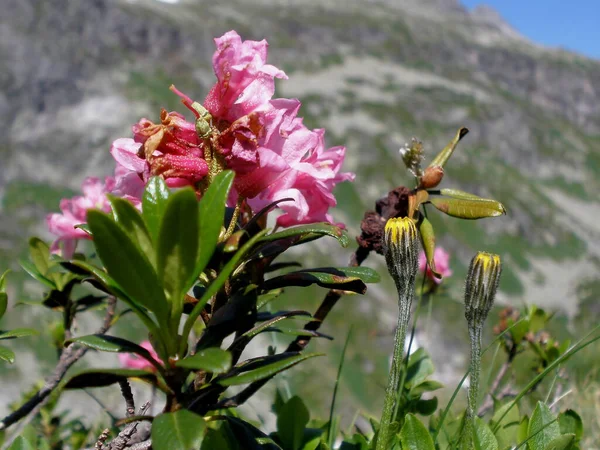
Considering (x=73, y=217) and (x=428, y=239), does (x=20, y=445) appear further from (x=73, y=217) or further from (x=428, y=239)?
(x=428, y=239)

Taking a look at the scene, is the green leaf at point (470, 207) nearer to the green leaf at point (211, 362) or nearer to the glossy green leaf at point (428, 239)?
the glossy green leaf at point (428, 239)

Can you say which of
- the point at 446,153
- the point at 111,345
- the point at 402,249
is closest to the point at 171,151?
the point at 111,345

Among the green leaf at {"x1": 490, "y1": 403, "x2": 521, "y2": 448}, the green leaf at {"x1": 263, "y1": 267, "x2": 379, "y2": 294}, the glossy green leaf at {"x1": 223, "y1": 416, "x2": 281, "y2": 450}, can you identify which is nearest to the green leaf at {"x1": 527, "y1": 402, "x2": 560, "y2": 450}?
the green leaf at {"x1": 490, "y1": 403, "x2": 521, "y2": 448}

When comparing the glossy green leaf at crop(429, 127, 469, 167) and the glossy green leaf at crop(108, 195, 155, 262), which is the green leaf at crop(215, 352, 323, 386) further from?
the glossy green leaf at crop(429, 127, 469, 167)

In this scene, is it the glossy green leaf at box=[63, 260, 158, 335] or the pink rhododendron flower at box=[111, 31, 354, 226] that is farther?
the pink rhododendron flower at box=[111, 31, 354, 226]

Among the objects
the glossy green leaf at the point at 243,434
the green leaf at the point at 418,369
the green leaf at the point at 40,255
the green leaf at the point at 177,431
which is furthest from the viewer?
the green leaf at the point at 40,255

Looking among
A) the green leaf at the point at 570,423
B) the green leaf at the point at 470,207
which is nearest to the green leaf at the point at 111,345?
the green leaf at the point at 470,207
